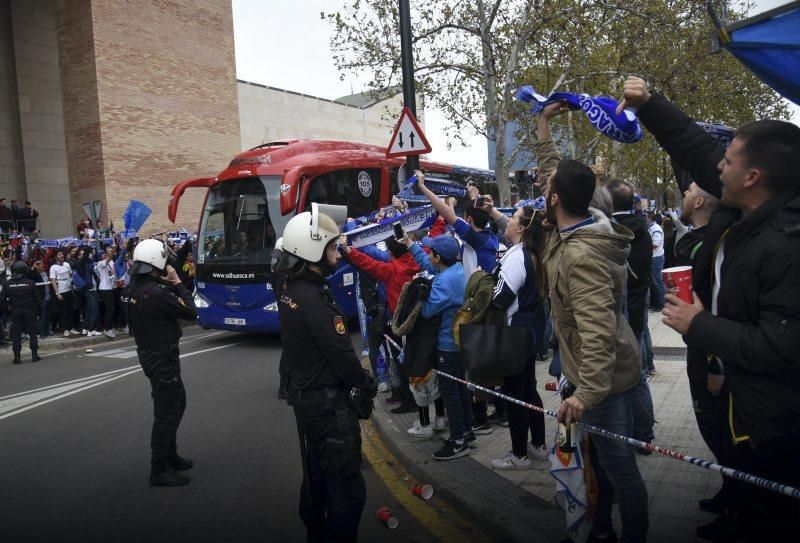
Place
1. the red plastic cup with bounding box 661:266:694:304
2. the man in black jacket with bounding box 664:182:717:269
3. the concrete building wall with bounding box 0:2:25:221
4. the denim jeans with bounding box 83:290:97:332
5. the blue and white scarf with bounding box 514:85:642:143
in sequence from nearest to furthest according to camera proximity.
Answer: the red plastic cup with bounding box 661:266:694:304 < the man in black jacket with bounding box 664:182:717:269 < the blue and white scarf with bounding box 514:85:642:143 < the denim jeans with bounding box 83:290:97:332 < the concrete building wall with bounding box 0:2:25:221

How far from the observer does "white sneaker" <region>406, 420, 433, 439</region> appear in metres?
5.52

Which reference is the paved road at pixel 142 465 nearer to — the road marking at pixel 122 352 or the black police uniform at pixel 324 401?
the black police uniform at pixel 324 401

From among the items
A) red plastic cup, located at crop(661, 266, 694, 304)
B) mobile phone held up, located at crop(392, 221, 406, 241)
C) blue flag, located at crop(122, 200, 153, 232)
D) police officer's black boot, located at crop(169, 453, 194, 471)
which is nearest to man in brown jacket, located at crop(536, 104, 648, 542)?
red plastic cup, located at crop(661, 266, 694, 304)

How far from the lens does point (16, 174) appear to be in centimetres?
2439

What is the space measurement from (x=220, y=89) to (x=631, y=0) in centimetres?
1905

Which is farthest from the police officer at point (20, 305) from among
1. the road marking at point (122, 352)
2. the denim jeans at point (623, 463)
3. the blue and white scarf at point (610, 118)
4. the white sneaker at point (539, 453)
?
the denim jeans at point (623, 463)

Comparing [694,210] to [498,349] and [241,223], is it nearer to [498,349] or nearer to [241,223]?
[498,349]

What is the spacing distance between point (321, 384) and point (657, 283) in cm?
895

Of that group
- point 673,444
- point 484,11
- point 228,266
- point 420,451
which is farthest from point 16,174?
point 673,444

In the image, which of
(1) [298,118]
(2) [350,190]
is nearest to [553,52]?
(2) [350,190]

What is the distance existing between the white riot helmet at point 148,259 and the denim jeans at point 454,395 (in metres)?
2.44

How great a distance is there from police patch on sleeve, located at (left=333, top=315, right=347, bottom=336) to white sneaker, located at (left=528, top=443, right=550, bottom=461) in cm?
227

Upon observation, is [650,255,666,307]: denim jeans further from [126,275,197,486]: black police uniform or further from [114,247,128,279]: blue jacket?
[114,247,128,279]: blue jacket

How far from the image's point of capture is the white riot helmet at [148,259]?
4.96 m
